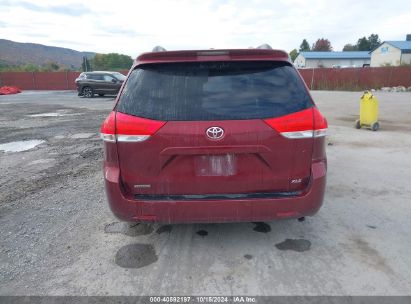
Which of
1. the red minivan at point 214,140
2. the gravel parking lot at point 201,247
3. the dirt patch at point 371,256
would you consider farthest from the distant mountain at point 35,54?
the dirt patch at point 371,256

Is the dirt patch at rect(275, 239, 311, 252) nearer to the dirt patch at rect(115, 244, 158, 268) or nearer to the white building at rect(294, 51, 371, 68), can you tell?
the dirt patch at rect(115, 244, 158, 268)

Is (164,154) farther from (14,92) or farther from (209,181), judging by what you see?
(14,92)

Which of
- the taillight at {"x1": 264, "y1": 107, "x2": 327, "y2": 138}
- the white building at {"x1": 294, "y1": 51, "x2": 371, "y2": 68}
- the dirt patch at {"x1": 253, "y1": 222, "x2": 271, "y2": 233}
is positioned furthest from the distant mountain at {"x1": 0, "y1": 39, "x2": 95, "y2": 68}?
the taillight at {"x1": 264, "y1": 107, "x2": 327, "y2": 138}

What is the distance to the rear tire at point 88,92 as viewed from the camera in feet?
73.0

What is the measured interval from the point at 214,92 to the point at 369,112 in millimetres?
7783

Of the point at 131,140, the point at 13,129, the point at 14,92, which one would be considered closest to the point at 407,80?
the point at 13,129

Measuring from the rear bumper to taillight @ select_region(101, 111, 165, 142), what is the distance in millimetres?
312

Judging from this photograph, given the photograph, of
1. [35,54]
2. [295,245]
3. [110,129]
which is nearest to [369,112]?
[295,245]

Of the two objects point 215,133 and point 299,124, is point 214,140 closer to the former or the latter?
point 215,133

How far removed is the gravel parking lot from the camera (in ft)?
8.64

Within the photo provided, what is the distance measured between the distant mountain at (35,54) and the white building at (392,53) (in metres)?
82.6

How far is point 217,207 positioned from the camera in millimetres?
2711

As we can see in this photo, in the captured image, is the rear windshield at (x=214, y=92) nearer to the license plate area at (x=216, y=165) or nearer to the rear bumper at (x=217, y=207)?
the license plate area at (x=216, y=165)

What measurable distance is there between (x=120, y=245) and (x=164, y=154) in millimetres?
1196
